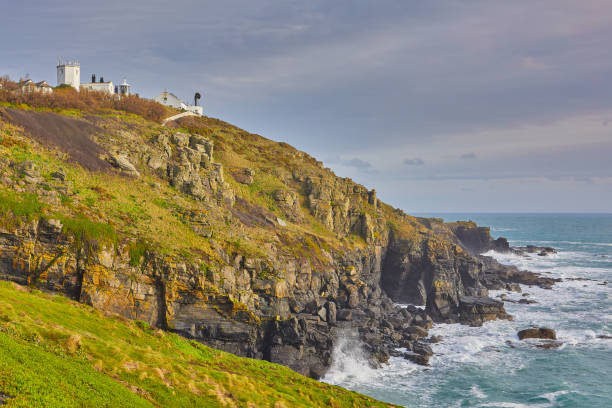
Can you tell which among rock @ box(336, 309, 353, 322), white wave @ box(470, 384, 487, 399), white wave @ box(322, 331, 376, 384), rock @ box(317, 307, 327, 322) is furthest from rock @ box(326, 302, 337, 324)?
white wave @ box(470, 384, 487, 399)

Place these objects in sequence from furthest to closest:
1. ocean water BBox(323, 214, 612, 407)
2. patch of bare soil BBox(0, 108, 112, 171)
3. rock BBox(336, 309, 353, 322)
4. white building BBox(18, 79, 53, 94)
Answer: white building BBox(18, 79, 53, 94)
rock BBox(336, 309, 353, 322)
patch of bare soil BBox(0, 108, 112, 171)
ocean water BBox(323, 214, 612, 407)

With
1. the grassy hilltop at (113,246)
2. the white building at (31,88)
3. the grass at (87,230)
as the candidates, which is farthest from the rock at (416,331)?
the white building at (31,88)

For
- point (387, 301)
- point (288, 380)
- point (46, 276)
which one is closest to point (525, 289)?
point (387, 301)

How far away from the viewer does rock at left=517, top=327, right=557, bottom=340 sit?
53031 millimetres

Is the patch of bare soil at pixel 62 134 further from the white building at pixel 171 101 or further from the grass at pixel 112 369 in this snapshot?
the white building at pixel 171 101

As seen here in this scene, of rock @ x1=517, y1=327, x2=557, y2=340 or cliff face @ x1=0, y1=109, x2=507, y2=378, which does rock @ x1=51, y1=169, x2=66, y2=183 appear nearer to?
cliff face @ x1=0, y1=109, x2=507, y2=378

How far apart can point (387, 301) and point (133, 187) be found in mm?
42504

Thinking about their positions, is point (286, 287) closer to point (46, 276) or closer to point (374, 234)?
point (46, 276)

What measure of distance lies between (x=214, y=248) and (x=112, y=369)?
81.0 feet

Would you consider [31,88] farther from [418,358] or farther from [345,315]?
[418,358]

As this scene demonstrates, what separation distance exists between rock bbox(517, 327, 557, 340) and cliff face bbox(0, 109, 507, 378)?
718 cm

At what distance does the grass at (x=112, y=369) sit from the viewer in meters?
14.0

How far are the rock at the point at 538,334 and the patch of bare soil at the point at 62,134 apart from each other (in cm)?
6010

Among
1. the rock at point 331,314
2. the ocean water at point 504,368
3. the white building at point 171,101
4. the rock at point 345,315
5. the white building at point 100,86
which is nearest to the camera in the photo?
the ocean water at point 504,368
